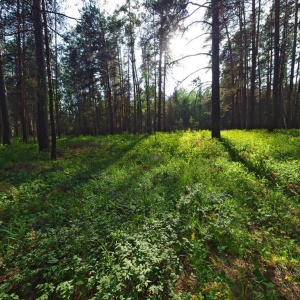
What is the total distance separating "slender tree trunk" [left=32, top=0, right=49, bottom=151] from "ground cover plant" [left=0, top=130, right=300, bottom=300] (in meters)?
4.03

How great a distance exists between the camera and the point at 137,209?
455 cm

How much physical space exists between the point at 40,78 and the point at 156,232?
898cm

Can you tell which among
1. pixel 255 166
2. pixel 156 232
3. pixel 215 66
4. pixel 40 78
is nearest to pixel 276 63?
pixel 215 66

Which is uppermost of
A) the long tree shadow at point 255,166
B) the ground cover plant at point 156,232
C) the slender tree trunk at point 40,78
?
the slender tree trunk at point 40,78

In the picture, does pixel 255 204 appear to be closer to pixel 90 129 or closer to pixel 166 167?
pixel 166 167

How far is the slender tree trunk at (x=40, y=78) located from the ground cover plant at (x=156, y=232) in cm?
403

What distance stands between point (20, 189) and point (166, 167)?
453 cm

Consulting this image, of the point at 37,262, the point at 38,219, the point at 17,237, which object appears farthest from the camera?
the point at 38,219

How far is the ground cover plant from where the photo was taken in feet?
8.91

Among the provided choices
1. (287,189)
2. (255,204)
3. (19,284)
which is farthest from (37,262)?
(287,189)

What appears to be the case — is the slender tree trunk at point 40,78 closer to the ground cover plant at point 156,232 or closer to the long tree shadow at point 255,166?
the ground cover plant at point 156,232

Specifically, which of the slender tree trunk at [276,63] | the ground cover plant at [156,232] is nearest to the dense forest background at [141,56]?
the slender tree trunk at [276,63]

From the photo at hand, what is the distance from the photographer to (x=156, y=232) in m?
3.62

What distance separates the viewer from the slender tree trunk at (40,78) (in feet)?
30.2
